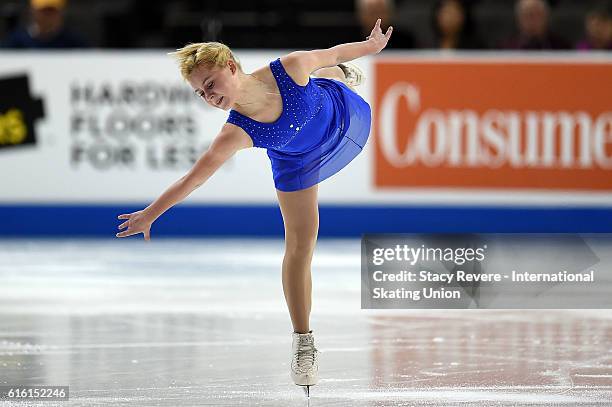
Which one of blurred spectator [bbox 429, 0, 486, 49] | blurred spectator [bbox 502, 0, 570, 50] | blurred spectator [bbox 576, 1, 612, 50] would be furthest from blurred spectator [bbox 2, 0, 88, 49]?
blurred spectator [bbox 576, 1, 612, 50]

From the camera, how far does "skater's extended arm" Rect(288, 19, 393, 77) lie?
3646 mm

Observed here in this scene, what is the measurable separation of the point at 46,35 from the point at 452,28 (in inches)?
115

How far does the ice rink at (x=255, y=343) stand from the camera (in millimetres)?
3527

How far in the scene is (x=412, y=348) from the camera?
4.29m

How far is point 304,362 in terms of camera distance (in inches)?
144

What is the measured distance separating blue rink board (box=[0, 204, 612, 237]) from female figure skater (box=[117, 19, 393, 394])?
13.0 ft

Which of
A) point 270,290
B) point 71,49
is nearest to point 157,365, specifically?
point 270,290

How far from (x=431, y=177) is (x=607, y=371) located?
4.12 metres

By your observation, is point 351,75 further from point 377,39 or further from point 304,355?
point 304,355

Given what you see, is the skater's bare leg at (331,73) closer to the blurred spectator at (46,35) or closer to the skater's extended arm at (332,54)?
the skater's extended arm at (332,54)

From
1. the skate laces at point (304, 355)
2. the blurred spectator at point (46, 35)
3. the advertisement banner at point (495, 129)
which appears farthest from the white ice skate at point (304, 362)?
the blurred spectator at point (46, 35)

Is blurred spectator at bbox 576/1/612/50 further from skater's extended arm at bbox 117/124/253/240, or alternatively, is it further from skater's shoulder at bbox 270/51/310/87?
skater's extended arm at bbox 117/124/253/240

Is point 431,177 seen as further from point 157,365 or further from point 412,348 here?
point 157,365

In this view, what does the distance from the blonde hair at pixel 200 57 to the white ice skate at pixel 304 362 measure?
96 cm
